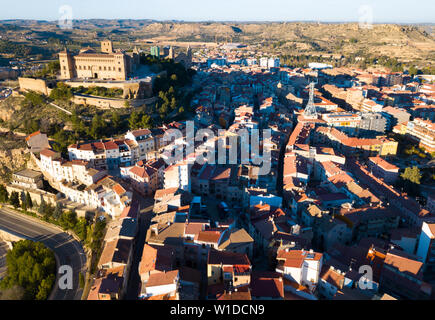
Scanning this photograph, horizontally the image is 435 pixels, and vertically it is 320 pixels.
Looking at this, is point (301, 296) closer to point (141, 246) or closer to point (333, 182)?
point (141, 246)

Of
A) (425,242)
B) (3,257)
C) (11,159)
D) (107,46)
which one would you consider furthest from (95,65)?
(425,242)

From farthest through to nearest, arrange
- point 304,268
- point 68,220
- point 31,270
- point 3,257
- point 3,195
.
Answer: point 3,195 → point 68,220 → point 3,257 → point 31,270 → point 304,268

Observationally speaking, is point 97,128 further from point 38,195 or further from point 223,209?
point 223,209

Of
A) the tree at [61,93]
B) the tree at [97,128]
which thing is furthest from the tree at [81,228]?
the tree at [61,93]

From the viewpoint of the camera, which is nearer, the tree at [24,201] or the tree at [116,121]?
the tree at [24,201]

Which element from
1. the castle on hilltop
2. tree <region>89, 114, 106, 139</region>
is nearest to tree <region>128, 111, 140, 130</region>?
tree <region>89, 114, 106, 139</region>

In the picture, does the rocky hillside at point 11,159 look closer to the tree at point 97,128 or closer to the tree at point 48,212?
the tree at point 97,128
